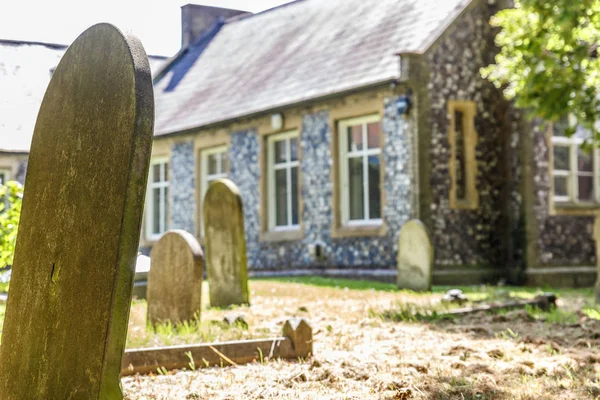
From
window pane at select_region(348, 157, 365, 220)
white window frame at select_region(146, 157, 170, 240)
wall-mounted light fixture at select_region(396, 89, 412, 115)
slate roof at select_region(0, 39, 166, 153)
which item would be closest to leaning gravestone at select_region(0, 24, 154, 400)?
wall-mounted light fixture at select_region(396, 89, 412, 115)

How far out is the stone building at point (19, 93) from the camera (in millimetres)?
22938

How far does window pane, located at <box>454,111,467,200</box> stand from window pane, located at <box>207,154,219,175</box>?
646 centimetres

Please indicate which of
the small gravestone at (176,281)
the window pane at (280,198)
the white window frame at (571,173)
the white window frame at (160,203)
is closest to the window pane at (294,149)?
the window pane at (280,198)

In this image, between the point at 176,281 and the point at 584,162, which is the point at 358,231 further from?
the point at 176,281

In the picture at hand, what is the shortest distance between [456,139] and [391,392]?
510 inches

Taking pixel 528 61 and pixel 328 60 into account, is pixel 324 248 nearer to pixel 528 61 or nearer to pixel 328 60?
pixel 328 60

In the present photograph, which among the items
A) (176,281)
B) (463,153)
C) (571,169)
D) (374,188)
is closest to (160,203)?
(374,188)

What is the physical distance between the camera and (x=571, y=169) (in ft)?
56.9

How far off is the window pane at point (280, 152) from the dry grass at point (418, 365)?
1028 cm

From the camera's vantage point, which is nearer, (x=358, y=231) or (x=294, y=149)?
(x=358, y=231)

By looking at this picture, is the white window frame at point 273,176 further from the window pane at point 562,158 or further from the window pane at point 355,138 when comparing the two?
the window pane at point 562,158

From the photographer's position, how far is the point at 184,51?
27828mm

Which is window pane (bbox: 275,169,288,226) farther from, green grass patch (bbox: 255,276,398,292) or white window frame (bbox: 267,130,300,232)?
green grass patch (bbox: 255,276,398,292)

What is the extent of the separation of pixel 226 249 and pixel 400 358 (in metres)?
4.91
